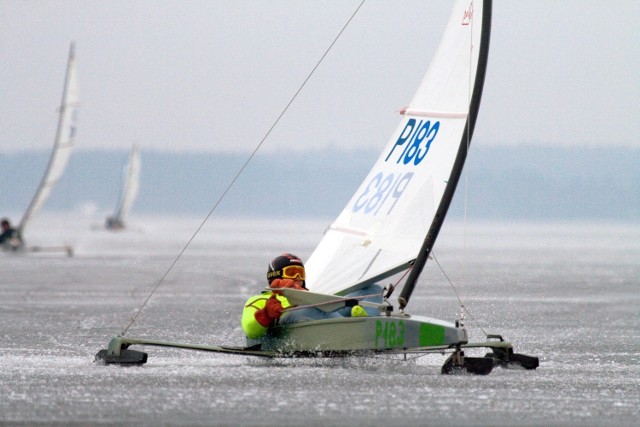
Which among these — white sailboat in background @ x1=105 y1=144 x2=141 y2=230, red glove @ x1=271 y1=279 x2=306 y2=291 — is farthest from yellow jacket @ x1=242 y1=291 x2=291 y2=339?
white sailboat in background @ x1=105 y1=144 x2=141 y2=230

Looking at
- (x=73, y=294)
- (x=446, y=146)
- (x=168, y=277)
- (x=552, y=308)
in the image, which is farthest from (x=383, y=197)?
(x=168, y=277)

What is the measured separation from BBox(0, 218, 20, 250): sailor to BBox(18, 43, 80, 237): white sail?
1756mm

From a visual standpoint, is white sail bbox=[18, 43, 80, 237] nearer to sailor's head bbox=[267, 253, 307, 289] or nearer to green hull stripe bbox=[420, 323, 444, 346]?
sailor's head bbox=[267, 253, 307, 289]

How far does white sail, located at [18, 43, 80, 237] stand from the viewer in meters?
40.7

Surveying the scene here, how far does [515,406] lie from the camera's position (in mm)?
9141

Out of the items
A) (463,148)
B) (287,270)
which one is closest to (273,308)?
(287,270)

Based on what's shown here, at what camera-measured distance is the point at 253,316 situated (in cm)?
1148

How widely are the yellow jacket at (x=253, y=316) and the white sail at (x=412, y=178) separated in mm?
1336

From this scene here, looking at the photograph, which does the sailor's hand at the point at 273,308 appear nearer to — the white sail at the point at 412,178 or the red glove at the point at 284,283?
the red glove at the point at 284,283

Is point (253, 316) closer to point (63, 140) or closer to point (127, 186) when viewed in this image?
point (63, 140)

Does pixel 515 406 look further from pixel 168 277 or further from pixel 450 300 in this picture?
pixel 168 277

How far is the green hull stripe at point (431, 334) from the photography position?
10.8 metres

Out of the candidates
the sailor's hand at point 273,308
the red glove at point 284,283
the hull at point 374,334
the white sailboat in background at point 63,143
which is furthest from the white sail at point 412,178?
the white sailboat in background at point 63,143

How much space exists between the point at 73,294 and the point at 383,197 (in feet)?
32.9
